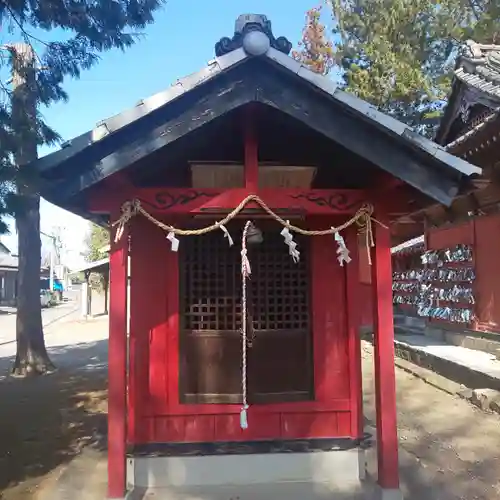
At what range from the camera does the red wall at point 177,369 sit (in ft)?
18.5

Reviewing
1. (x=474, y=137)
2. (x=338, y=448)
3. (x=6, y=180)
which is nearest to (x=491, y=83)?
(x=474, y=137)

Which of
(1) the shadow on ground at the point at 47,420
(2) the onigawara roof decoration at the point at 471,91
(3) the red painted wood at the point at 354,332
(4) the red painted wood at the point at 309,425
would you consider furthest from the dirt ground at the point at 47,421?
(2) the onigawara roof decoration at the point at 471,91

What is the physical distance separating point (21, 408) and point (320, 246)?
651cm

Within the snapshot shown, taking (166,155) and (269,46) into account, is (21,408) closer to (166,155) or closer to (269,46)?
(166,155)

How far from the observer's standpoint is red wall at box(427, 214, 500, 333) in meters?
11.4

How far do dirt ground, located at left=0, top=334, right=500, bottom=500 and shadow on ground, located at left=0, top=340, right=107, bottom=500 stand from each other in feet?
0.04

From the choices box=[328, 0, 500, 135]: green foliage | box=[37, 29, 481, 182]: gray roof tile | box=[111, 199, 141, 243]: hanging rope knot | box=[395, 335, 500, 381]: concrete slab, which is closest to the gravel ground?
box=[395, 335, 500, 381]: concrete slab

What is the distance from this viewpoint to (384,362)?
4984 millimetres

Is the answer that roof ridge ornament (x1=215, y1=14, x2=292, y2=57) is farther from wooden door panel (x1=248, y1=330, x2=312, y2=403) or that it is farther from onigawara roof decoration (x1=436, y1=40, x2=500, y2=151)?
onigawara roof decoration (x1=436, y1=40, x2=500, y2=151)

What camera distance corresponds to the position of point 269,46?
425cm

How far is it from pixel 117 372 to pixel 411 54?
17898 mm

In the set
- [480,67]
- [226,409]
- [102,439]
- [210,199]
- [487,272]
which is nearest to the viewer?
[210,199]

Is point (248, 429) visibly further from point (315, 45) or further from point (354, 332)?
point (315, 45)

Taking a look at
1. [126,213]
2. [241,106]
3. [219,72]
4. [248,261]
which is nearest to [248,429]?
[248,261]
